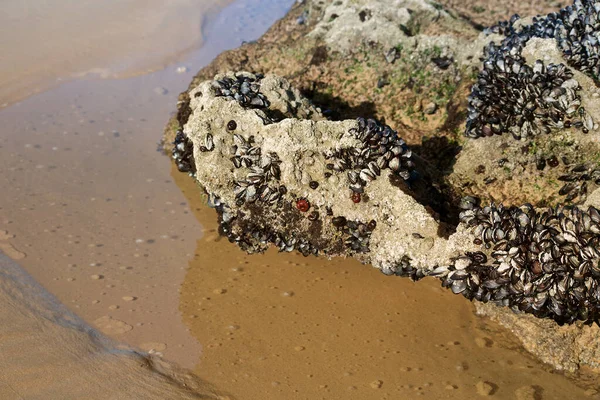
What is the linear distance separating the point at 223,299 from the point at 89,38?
9.01 metres

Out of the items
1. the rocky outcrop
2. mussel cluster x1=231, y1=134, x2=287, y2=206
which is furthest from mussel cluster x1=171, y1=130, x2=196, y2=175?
mussel cluster x1=231, y1=134, x2=287, y2=206

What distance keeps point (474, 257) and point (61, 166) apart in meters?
5.54

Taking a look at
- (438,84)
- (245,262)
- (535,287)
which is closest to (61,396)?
(245,262)

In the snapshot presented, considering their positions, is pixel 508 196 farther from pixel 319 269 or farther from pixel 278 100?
pixel 278 100

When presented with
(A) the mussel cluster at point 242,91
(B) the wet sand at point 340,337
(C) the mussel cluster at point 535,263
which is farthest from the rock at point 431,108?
(C) the mussel cluster at point 535,263

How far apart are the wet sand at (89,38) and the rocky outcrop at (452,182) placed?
486 centimetres

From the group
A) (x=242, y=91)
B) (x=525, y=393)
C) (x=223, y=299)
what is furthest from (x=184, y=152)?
(x=525, y=393)

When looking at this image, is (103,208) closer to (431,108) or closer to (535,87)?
(431,108)

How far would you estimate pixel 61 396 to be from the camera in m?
4.46

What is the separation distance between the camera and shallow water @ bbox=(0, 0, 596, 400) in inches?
192

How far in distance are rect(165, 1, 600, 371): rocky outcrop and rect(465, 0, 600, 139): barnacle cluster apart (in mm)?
14

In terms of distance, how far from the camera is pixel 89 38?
1257cm

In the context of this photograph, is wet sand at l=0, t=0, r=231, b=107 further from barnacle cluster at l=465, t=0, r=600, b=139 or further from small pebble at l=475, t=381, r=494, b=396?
small pebble at l=475, t=381, r=494, b=396

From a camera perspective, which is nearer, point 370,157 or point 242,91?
point 370,157
